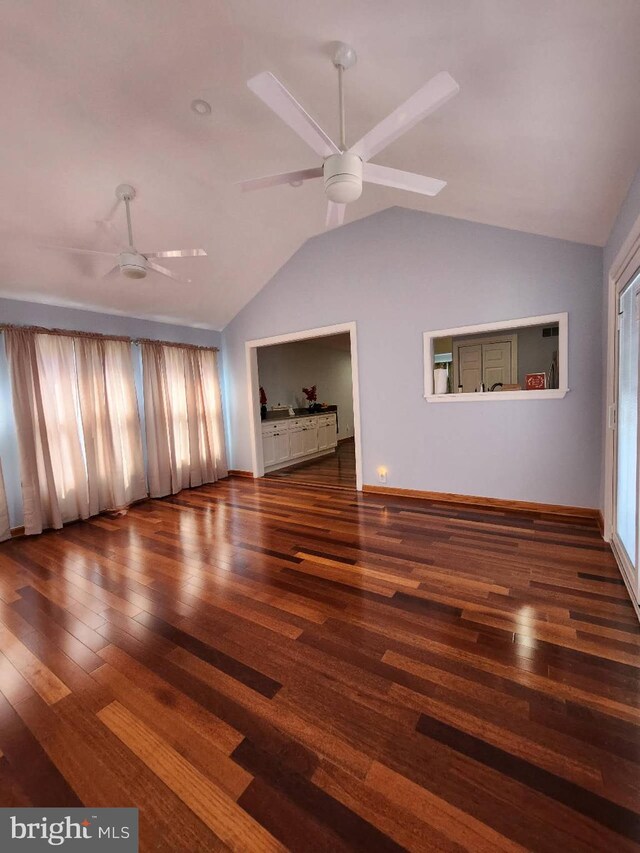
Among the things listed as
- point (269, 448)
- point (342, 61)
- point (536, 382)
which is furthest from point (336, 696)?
point (269, 448)

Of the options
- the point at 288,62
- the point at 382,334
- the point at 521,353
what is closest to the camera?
the point at 288,62

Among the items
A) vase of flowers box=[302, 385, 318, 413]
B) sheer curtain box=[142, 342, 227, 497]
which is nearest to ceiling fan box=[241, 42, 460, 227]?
sheer curtain box=[142, 342, 227, 497]

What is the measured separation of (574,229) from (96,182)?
402 centimetres

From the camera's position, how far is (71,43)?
1.94 metres

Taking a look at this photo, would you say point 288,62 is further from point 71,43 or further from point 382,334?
point 382,334

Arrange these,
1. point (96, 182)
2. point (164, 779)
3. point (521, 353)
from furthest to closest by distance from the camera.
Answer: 1. point (521, 353)
2. point (96, 182)
3. point (164, 779)

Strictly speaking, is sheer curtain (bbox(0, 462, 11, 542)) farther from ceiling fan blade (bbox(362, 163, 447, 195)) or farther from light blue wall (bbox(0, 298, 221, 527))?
ceiling fan blade (bbox(362, 163, 447, 195))

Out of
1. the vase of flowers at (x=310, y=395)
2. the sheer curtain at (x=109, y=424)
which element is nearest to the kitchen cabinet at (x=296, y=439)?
the vase of flowers at (x=310, y=395)

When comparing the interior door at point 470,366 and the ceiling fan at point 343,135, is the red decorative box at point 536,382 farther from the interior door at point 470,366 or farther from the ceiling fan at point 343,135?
the ceiling fan at point 343,135

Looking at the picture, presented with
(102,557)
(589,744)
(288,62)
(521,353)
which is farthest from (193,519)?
(521,353)

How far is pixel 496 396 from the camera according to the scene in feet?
12.5

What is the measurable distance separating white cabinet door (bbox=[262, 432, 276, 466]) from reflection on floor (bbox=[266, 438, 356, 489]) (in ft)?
0.76

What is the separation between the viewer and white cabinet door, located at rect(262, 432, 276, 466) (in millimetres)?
6184

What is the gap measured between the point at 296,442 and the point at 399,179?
528 cm
